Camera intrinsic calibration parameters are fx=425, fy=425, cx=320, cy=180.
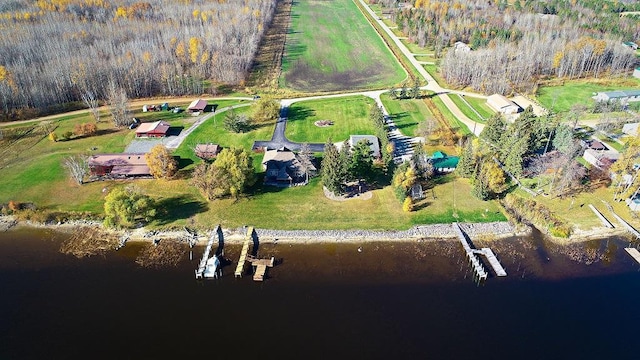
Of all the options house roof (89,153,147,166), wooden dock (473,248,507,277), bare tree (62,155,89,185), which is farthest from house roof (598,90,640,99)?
bare tree (62,155,89,185)

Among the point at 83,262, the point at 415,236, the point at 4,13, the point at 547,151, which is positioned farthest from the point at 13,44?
the point at 547,151

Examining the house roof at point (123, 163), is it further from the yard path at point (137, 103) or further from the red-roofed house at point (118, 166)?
the yard path at point (137, 103)

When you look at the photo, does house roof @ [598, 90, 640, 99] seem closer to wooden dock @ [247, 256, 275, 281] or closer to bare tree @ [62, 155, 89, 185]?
wooden dock @ [247, 256, 275, 281]

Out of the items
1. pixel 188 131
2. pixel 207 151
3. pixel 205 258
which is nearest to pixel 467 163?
pixel 205 258

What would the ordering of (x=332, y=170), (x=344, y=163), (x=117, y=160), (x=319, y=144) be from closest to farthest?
(x=332, y=170), (x=344, y=163), (x=117, y=160), (x=319, y=144)

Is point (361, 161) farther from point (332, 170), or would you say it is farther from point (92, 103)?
point (92, 103)
